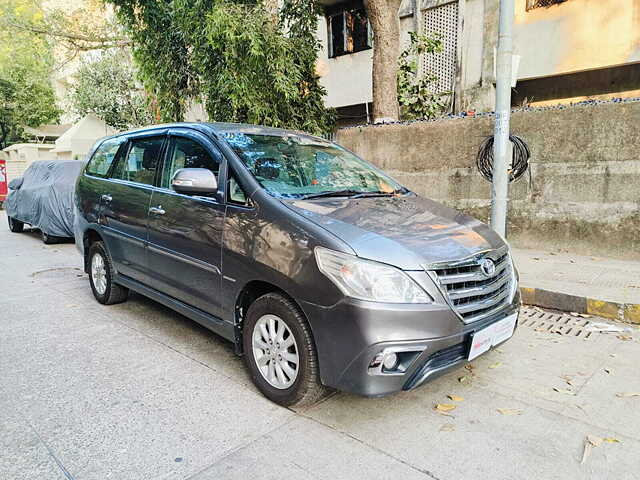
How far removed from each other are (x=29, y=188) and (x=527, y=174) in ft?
30.9

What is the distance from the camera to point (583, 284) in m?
5.08

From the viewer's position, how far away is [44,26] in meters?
13.6

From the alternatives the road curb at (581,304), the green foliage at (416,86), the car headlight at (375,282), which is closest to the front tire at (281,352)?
the car headlight at (375,282)

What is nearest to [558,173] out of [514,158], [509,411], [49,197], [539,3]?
[514,158]

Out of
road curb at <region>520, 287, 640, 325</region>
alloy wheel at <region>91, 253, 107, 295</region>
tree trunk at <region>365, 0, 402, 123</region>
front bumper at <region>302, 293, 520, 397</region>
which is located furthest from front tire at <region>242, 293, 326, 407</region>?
tree trunk at <region>365, 0, 402, 123</region>

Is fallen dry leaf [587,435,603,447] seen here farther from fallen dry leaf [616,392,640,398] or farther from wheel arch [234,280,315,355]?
wheel arch [234,280,315,355]

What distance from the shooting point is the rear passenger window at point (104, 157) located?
4859 mm

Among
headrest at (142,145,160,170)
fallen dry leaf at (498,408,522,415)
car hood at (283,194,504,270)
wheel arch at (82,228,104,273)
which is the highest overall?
headrest at (142,145,160,170)

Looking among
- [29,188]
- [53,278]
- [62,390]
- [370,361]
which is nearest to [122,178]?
[62,390]

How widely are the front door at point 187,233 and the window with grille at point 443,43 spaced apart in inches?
383

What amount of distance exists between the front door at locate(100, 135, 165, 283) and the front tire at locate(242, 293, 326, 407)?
1596 millimetres

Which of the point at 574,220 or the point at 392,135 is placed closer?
the point at 574,220

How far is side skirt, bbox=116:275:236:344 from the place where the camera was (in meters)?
3.28

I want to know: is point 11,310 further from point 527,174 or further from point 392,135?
point 527,174
